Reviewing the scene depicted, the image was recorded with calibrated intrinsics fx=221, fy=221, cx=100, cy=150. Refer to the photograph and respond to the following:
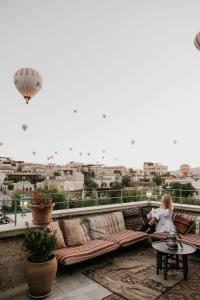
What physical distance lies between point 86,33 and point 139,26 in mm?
2265

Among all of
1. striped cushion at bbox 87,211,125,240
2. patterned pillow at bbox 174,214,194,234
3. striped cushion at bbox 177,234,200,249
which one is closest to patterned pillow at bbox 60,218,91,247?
striped cushion at bbox 87,211,125,240

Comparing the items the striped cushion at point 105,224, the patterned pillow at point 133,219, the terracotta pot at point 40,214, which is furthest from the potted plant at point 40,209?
the patterned pillow at point 133,219

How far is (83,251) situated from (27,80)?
17.5 ft

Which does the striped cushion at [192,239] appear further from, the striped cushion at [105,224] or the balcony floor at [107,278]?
the striped cushion at [105,224]

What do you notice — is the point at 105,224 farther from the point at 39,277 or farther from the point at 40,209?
the point at 39,277

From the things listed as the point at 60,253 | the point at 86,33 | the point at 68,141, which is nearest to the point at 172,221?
the point at 60,253

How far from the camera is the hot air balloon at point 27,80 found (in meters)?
6.95

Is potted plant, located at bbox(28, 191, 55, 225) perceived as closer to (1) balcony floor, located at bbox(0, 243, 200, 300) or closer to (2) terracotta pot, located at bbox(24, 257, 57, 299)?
(2) terracotta pot, located at bbox(24, 257, 57, 299)

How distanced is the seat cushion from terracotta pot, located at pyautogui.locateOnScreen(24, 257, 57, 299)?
5.64ft

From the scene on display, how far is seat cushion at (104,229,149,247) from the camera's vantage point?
4672 mm

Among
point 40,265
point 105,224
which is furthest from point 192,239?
point 40,265

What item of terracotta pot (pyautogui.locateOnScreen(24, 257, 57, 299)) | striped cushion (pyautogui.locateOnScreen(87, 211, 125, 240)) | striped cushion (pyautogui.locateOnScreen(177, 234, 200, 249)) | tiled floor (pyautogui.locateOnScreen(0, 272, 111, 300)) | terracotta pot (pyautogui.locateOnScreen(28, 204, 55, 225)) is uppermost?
terracotta pot (pyautogui.locateOnScreen(28, 204, 55, 225))

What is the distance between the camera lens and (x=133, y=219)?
19.1ft

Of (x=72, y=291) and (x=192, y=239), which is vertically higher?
(x=192, y=239)
